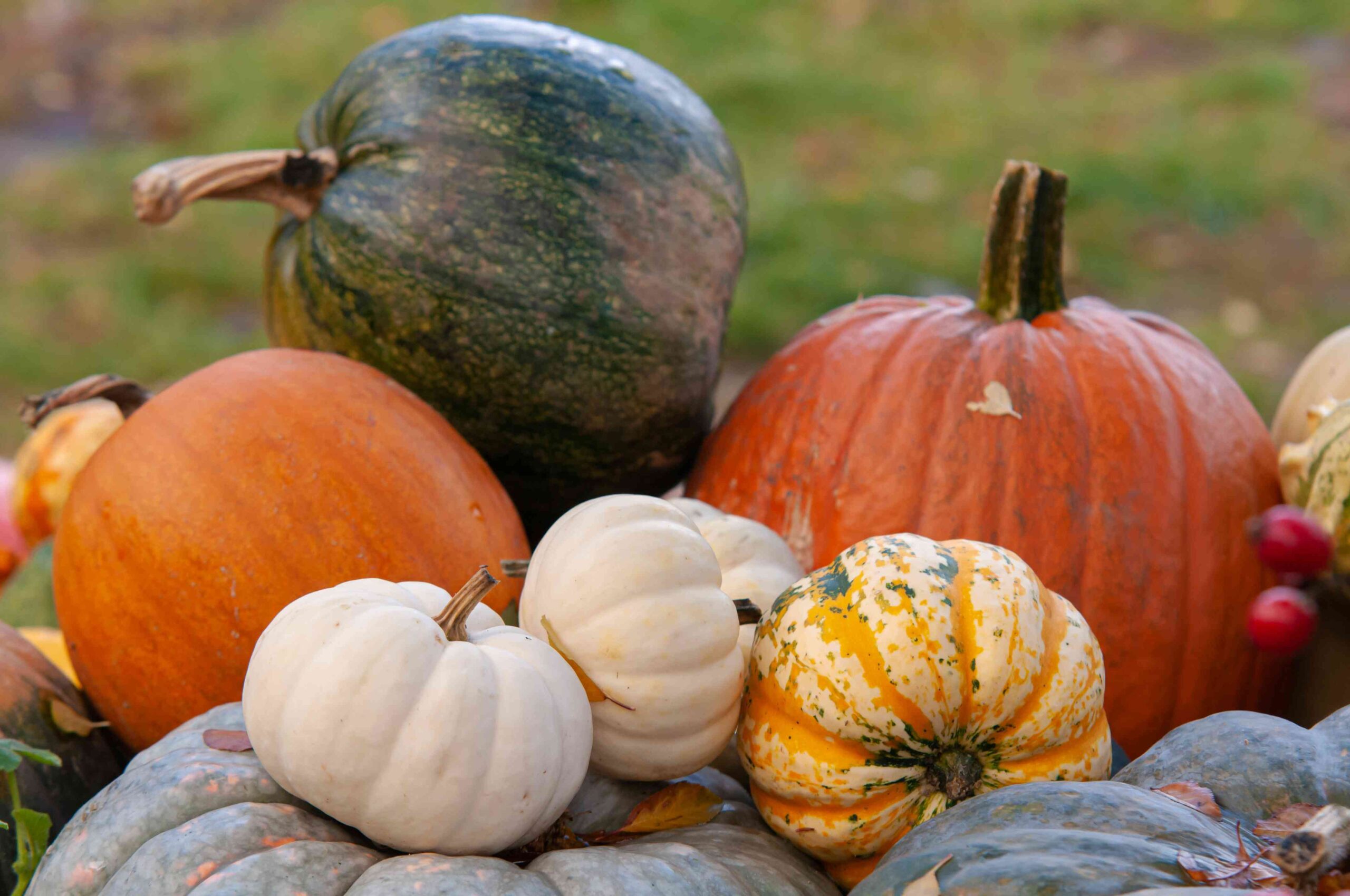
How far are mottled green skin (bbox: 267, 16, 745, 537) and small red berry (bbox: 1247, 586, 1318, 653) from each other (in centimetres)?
99

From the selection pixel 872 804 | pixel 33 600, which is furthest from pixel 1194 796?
pixel 33 600

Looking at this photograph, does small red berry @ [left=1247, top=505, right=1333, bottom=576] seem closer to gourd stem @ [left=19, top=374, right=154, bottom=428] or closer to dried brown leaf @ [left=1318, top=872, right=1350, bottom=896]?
dried brown leaf @ [left=1318, top=872, right=1350, bottom=896]

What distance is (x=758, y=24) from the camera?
7188 millimetres

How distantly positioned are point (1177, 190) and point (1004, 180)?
4.04 meters

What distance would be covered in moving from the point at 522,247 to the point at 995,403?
2.59ft

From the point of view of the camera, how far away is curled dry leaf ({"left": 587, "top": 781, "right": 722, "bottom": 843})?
1400mm

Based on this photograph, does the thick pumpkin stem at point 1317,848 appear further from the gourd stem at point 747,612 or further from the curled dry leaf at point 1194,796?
the gourd stem at point 747,612

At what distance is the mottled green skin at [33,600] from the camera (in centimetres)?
241

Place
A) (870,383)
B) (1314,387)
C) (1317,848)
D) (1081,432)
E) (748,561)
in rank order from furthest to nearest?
(1314,387)
(870,383)
(1081,432)
(748,561)
(1317,848)

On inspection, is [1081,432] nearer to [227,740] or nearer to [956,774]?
[956,774]

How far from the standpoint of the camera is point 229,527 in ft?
5.31

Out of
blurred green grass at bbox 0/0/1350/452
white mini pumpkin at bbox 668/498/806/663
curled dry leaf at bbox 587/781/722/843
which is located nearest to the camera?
curled dry leaf at bbox 587/781/722/843

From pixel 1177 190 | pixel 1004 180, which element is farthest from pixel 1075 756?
pixel 1177 190

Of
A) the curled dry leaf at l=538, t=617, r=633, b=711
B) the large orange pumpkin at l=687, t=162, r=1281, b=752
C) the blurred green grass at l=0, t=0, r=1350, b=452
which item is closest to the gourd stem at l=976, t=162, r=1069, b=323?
the large orange pumpkin at l=687, t=162, r=1281, b=752
